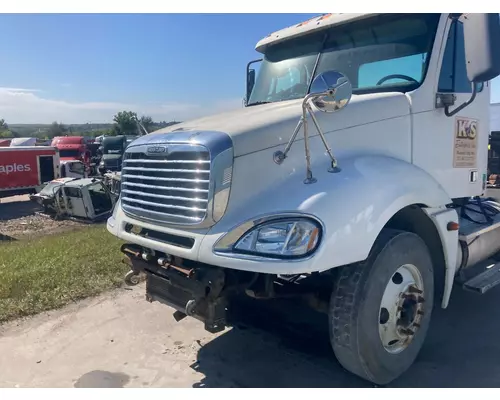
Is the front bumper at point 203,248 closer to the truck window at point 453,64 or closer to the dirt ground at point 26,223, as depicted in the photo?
the truck window at point 453,64

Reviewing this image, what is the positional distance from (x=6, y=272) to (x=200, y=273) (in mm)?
4072

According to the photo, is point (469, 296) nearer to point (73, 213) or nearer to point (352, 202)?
point (352, 202)

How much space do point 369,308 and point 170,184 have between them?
1575 mm

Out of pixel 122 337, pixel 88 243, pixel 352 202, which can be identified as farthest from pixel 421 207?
pixel 88 243

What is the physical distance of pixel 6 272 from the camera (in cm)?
607

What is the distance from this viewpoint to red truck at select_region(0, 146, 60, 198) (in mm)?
16344

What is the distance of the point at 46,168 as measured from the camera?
688 inches

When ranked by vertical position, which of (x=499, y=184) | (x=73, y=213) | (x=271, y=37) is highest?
(x=271, y=37)

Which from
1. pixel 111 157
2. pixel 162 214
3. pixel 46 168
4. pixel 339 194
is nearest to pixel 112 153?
pixel 111 157

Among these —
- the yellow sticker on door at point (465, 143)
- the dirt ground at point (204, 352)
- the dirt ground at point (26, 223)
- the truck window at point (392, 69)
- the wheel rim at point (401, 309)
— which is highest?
the truck window at point (392, 69)

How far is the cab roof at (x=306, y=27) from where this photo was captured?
4211mm

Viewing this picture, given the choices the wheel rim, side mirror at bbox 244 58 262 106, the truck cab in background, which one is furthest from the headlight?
the truck cab in background

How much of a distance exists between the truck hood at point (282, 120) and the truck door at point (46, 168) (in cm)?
1509

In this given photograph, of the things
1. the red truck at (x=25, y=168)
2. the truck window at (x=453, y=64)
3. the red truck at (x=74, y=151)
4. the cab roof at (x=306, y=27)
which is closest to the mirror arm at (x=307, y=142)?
the cab roof at (x=306, y=27)
